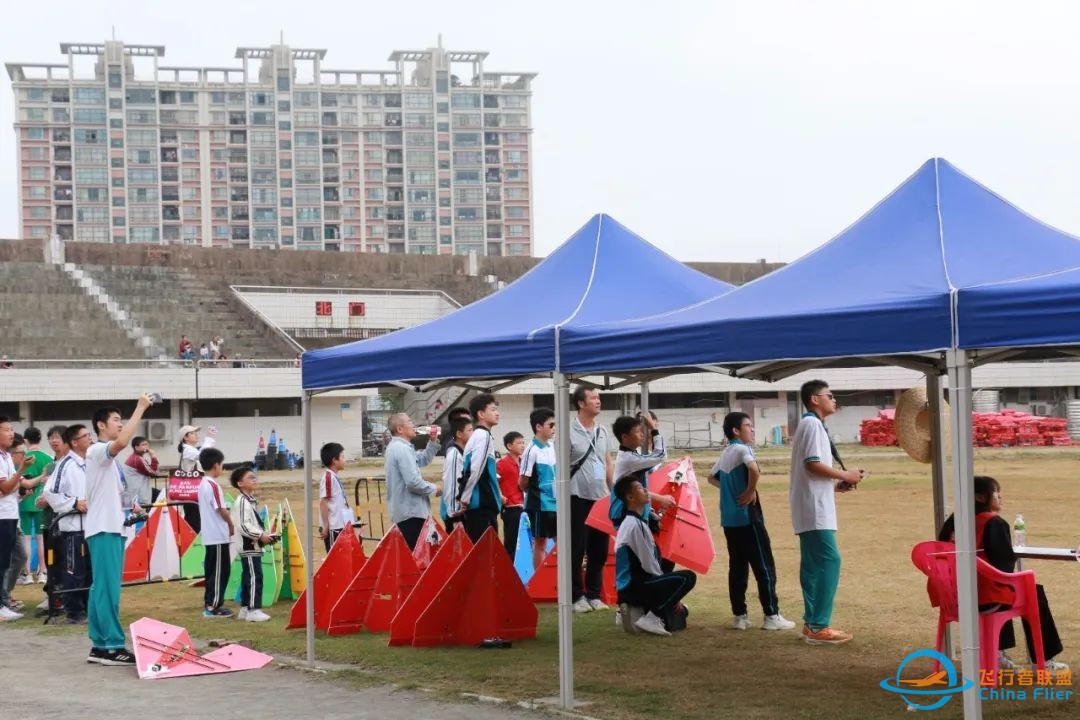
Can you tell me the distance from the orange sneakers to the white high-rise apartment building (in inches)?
5261

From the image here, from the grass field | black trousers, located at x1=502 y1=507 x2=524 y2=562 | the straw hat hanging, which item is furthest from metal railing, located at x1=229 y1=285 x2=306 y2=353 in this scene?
the straw hat hanging

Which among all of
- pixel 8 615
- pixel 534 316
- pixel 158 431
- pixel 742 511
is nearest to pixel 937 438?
pixel 742 511

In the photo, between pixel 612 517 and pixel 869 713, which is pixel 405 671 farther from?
pixel 869 713

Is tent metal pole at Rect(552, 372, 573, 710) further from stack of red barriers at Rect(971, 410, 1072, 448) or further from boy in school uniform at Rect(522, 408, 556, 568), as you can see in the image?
stack of red barriers at Rect(971, 410, 1072, 448)

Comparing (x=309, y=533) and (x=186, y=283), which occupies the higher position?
(x=186, y=283)

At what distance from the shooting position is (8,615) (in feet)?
40.5

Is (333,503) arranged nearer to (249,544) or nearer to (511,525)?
(249,544)

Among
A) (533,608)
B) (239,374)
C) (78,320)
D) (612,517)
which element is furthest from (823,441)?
(78,320)

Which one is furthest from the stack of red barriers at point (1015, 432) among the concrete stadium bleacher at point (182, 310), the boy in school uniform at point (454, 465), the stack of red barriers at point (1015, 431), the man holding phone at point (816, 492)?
the man holding phone at point (816, 492)

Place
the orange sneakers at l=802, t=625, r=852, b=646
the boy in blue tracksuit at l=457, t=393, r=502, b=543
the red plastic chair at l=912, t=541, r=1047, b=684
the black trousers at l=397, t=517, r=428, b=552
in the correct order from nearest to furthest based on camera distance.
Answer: the red plastic chair at l=912, t=541, r=1047, b=684 < the orange sneakers at l=802, t=625, r=852, b=646 < the boy in blue tracksuit at l=457, t=393, r=502, b=543 < the black trousers at l=397, t=517, r=428, b=552

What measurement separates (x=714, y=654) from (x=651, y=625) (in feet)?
2.99

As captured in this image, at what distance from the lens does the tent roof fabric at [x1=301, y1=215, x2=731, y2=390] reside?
27.5 feet

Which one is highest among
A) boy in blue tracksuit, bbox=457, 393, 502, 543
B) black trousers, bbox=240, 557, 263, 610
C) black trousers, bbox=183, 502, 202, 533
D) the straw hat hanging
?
the straw hat hanging

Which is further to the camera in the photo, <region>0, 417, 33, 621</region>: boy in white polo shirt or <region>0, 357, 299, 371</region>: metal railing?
<region>0, 357, 299, 371</region>: metal railing
